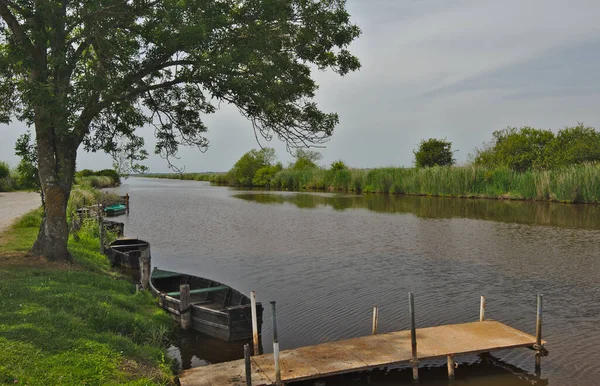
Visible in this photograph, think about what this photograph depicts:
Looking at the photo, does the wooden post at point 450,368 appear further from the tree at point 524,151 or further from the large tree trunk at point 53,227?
the tree at point 524,151

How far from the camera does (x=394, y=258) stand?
21516mm

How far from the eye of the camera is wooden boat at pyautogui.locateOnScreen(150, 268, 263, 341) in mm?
11398

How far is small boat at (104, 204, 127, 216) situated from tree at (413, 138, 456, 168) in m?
38.9

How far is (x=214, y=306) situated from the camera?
1376 cm

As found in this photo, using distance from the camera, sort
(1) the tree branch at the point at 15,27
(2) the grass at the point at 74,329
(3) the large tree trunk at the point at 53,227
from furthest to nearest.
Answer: (3) the large tree trunk at the point at 53,227, (1) the tree branch at the point at 15,27, (2) the grass at the point at 74,329

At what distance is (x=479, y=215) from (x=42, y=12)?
3205cm

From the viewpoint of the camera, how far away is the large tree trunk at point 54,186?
14312 mm

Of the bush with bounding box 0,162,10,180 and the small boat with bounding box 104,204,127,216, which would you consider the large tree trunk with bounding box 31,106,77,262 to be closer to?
the small boat with bounding box 104,204,127,216

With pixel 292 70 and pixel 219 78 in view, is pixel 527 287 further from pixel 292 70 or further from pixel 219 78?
pixel 219 78

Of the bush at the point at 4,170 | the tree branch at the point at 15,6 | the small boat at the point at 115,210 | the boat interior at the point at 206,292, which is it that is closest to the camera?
the tree branch at the point at 15,6

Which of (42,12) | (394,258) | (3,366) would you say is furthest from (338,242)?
(3,366)

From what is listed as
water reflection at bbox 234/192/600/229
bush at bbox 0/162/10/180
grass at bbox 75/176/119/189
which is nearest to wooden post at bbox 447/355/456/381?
water reflection at bbox 234/192/600/229

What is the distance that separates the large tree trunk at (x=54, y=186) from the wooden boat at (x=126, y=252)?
3.96 metres

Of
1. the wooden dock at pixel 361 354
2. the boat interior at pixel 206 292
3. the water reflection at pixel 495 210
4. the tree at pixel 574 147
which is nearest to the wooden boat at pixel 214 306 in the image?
the boat interior at pixel 206 292
